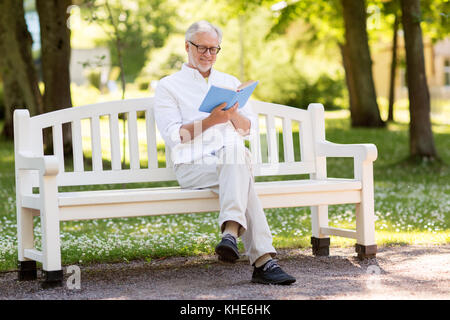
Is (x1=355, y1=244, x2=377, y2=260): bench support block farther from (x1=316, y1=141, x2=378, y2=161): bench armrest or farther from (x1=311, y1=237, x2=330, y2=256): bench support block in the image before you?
(x1=316, y1=141, x2=378, y2=161): bench armrest

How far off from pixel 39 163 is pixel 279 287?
1.63m

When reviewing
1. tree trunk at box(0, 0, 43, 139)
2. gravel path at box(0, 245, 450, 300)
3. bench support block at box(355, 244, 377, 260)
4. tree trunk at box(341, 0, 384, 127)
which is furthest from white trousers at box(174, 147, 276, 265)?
tree trunk at box(341, 0, 384, 127)

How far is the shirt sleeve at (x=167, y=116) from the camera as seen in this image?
515 cm

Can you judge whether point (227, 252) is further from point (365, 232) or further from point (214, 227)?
point (214, 227)

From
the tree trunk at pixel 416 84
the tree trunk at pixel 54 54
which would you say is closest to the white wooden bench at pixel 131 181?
the tree trunk at pixel 416 84

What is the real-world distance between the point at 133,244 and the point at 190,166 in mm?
1571

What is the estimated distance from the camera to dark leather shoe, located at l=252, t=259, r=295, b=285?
465cm

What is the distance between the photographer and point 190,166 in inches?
203

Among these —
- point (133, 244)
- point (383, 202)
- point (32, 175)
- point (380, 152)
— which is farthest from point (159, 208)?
point (380, 152)

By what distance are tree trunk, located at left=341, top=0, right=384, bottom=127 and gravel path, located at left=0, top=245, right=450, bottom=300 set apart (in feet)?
39.3

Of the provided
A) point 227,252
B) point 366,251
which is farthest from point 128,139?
point 366,251

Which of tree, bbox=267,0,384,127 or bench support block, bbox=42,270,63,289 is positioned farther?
tree, bbox=267,0,384,127

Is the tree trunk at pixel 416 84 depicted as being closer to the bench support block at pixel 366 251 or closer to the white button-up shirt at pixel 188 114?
the bench support block at pixel 366 251

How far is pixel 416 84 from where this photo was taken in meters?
11.5
